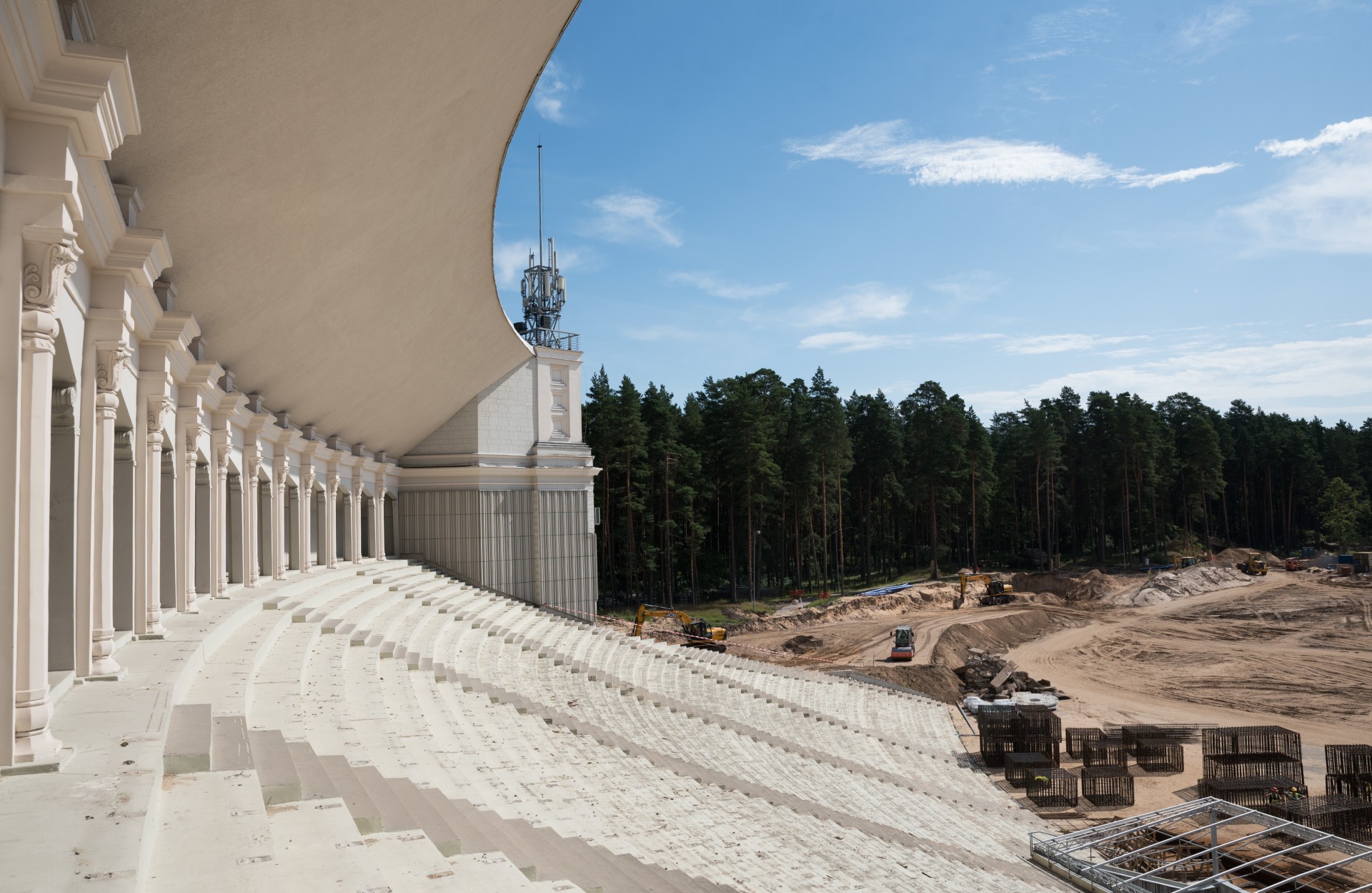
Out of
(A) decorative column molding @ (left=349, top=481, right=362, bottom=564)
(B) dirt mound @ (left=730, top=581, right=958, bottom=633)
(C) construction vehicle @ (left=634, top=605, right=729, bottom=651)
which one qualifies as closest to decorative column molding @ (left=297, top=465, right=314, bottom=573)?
(A) decorative column molding @ (left=349, top=481, right=362, bottom=564)

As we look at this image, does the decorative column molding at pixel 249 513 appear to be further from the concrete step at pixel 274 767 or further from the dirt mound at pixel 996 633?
the dirt mound at pixel 996 633

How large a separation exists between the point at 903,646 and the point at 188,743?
101 feet

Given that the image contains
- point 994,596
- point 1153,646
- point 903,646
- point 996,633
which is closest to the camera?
point 903,646

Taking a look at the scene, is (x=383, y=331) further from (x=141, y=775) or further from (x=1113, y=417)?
(x=1113, y=417)

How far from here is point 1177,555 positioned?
59.8 meters

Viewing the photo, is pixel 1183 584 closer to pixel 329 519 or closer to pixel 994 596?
pixel 994 596

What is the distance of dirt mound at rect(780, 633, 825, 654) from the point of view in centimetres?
3709

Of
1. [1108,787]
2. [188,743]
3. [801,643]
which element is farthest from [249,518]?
[801,643]

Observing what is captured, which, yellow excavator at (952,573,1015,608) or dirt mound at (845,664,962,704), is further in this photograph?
yellow excavator at (952,573,1015,608)

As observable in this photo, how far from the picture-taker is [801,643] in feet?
123

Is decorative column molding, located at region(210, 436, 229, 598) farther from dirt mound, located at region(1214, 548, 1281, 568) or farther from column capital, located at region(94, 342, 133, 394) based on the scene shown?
dirt mound, located at region(1214, 548, 1281, 568)

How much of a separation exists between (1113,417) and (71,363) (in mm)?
67677

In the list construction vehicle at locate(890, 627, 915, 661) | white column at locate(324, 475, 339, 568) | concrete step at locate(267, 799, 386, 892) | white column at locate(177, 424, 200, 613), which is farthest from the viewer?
construction vehicle at locate(890, 627, 915, 661)

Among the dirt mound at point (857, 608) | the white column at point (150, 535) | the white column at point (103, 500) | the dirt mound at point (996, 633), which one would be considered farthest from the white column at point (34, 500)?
the dirt mound at point (857, 608)
